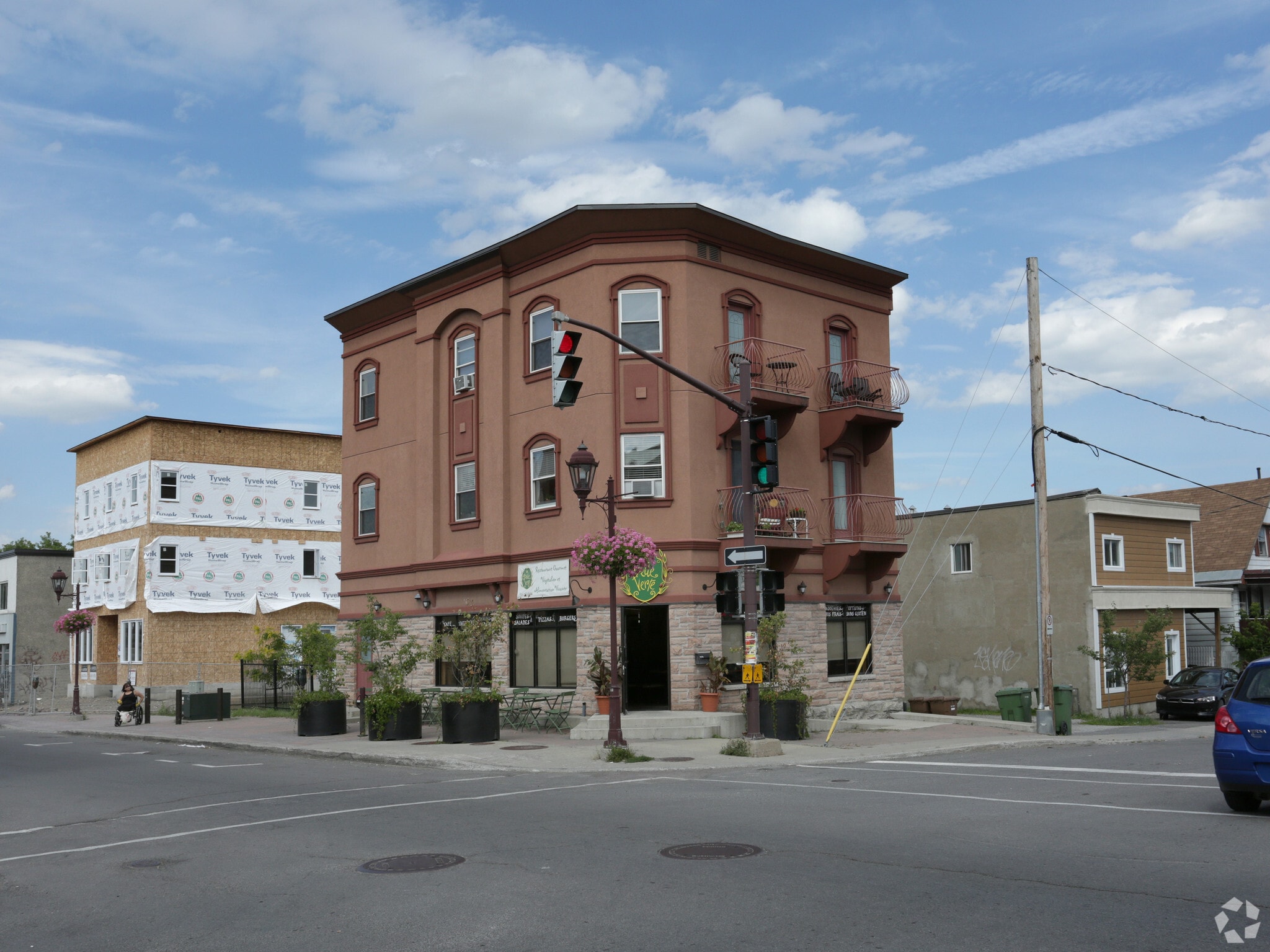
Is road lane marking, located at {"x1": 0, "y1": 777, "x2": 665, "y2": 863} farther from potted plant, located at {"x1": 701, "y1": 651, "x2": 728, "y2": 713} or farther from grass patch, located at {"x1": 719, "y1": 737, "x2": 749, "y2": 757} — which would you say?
potted plant, located at {"x1": 701, "y1": 651, "x2": 728, "y2": 713}

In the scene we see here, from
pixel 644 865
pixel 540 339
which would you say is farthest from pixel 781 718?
pixel 644 865

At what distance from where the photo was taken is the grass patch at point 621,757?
18172 mm

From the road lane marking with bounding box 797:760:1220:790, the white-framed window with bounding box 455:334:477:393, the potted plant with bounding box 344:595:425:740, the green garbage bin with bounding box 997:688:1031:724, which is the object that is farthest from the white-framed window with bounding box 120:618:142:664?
the road lane marking with bounding box 797:760:1220:790

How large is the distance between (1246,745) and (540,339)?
62.8 feet

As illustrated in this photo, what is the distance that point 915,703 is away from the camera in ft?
100

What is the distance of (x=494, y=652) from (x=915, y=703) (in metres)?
11.5

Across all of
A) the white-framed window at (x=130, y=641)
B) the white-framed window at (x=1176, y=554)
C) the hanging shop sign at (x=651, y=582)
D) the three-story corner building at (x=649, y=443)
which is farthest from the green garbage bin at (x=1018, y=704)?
the white-framed window at (x=130, y=641)

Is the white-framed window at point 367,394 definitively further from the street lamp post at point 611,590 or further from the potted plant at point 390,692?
the street lamp post at point 611,590

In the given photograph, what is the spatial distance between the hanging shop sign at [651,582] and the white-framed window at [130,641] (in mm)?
30265

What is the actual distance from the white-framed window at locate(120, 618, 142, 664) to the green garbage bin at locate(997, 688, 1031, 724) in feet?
115

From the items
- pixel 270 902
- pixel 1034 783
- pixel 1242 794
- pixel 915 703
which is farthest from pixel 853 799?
pixel 915 703

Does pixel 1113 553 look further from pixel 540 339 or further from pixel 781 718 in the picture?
pixel 540 339

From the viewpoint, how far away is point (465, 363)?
29.4m

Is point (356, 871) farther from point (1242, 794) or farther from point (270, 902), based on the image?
point (1242, 794)
